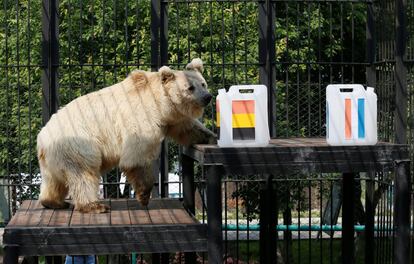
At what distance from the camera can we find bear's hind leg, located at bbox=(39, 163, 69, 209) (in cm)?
557

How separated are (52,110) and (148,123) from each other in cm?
171

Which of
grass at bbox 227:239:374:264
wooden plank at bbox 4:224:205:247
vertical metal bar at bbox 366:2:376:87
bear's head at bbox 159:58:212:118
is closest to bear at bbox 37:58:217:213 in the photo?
bear's head at bbox 159:58:212:118

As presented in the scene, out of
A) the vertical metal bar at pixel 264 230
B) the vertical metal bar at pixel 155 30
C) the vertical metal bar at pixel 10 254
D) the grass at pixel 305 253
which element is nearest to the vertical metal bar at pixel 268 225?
the vertical metal bar at pixel 264 230

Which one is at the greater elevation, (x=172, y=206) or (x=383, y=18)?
(x=383, y=18)

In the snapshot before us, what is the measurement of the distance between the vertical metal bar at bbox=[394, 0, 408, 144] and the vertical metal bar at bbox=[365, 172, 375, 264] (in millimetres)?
632

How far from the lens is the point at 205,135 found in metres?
5.86

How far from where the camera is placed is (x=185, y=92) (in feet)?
18.8

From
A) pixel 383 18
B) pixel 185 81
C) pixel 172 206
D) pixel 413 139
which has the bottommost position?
pixel 172 206

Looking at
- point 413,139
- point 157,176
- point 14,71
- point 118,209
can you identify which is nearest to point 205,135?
point 118,209

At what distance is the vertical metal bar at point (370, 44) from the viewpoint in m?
7.27

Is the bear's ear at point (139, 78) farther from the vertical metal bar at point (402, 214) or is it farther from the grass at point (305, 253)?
the grass at point (305, 253)

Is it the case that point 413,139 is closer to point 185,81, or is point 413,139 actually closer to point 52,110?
point 185,81

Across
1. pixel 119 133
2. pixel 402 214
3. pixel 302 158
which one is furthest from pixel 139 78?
pixel 402 214

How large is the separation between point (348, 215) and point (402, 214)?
1561 mm
